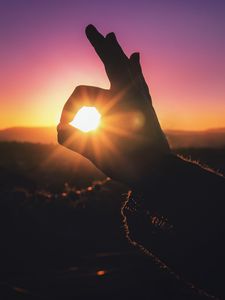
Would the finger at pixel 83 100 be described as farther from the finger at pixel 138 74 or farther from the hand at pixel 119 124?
the finger at pixel 138 74

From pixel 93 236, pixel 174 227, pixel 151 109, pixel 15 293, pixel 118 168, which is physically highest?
pixel 151 109

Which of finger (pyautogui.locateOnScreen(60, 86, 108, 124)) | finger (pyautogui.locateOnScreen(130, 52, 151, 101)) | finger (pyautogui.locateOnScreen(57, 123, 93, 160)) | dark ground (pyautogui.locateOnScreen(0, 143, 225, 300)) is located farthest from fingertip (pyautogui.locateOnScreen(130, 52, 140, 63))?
dark ground (pyautogui.locateOnScreen(0, 143, 225, 300))

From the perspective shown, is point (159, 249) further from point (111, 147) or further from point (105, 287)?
point (105, 287)

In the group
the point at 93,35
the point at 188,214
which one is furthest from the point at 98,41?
the point at 188,214

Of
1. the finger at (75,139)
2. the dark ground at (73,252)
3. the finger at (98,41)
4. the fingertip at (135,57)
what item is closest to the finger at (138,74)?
the fingertip at (135,57)

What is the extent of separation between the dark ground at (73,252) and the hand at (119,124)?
5.94m

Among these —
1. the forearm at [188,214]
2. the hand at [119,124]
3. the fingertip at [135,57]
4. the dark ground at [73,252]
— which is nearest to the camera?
the forearm at [188,214]

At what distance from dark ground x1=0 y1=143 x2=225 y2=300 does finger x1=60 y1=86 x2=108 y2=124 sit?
595 centimetres

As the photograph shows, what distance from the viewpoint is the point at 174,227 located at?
5.69 feet

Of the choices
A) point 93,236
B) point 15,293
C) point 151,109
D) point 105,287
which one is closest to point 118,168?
point 151,109

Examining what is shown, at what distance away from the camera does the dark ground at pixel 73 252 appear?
11219 millimetres

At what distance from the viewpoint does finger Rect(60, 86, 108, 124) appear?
5.92 ft

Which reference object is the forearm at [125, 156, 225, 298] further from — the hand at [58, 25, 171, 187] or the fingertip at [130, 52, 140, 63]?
the fingertip at [130, 52, 140, 63]

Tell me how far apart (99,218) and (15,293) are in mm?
11961
